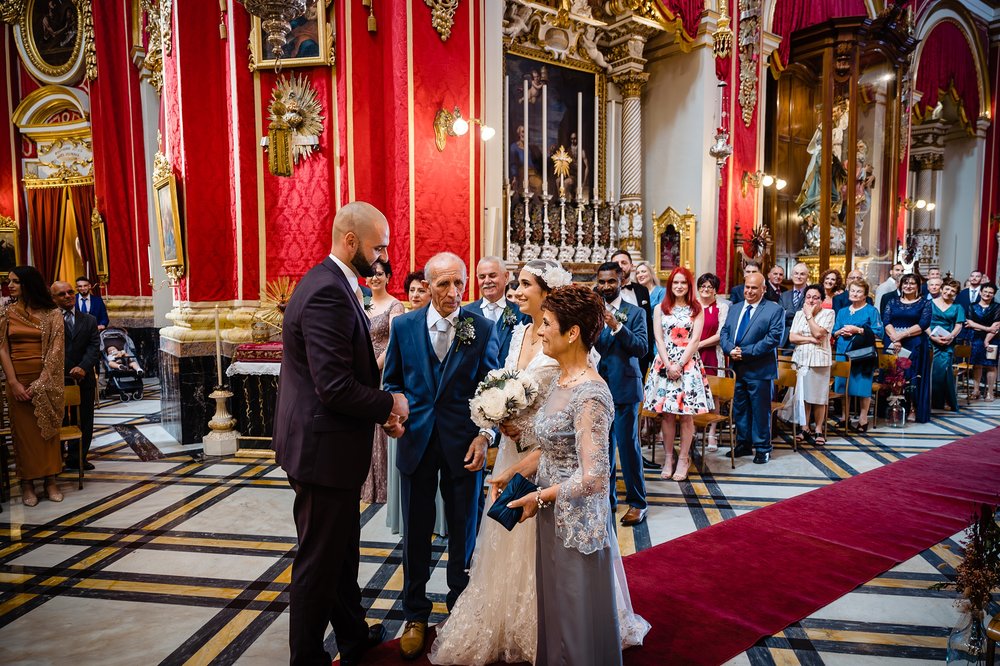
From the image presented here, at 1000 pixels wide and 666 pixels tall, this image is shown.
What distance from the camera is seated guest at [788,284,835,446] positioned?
639cm

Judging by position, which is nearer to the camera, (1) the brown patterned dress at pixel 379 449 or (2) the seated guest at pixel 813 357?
(1) the brown patterned dress at pixel 379 449

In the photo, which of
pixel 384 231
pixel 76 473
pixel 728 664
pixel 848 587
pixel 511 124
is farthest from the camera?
pixel 511 124

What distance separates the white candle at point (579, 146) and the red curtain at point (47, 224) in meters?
9.42

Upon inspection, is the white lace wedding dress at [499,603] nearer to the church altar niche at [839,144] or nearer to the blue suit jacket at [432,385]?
the blue suit jacket at [432,385]

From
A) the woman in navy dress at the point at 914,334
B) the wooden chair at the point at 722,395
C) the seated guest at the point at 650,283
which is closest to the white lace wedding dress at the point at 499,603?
the wooden chair at the point at 722,395

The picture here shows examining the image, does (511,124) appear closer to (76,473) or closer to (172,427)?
(172,427)

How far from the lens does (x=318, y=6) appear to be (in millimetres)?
6434

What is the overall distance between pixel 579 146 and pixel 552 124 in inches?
23.3

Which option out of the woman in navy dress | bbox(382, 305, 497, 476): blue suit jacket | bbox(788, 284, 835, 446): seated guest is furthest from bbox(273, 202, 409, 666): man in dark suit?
the woman in navy dress

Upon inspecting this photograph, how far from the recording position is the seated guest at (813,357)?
21.0 ft

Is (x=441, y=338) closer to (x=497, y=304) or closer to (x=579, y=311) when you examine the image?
(x=579, y=311)

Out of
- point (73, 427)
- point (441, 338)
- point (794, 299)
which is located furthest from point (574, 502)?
point (794, 299)

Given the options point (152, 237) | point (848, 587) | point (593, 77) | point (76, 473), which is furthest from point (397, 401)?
point (593, 77)

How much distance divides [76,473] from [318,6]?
505 centimetres
